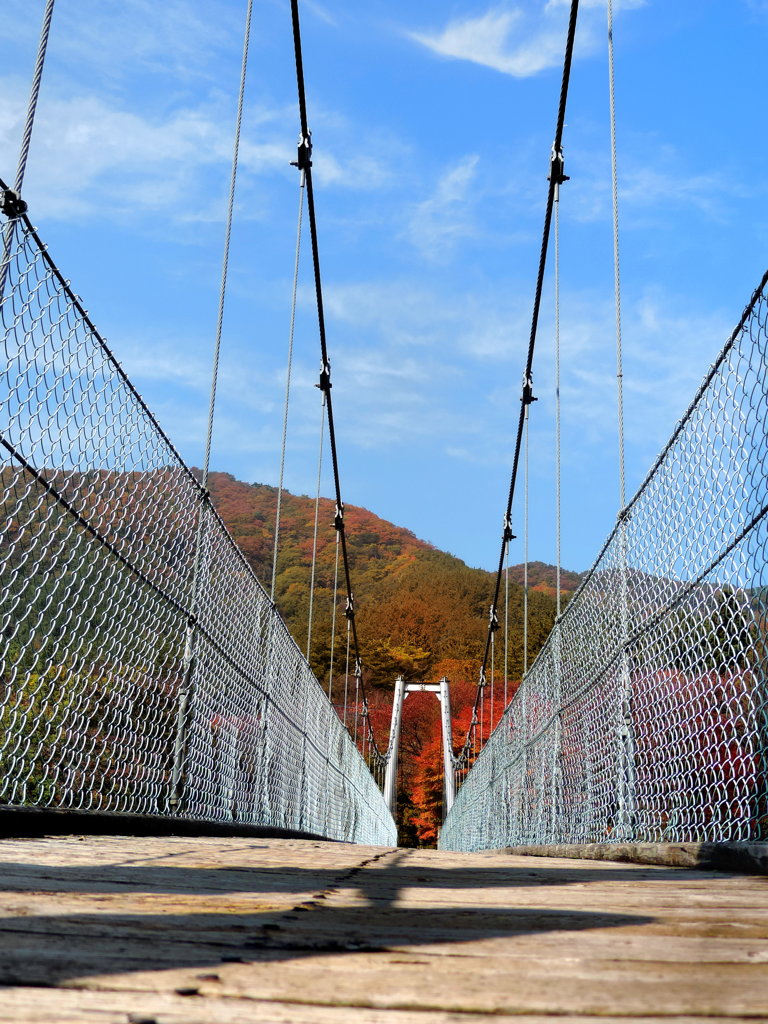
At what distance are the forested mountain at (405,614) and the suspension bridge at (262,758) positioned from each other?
55.9ft

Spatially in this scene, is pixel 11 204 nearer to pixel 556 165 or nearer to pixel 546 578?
pixel 556 165

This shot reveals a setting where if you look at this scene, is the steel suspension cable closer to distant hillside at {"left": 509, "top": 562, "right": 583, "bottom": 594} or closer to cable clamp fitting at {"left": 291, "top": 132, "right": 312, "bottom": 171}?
cable clamp fitting at {"left": 291, "top": 132, "right": 312, "bottom": 171}

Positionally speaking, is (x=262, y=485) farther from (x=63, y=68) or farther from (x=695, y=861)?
(x=695, y=861)

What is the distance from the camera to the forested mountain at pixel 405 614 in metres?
21.9

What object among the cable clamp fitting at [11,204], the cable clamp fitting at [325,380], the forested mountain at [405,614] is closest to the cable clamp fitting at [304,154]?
the cable clamp fitting at [325,380]

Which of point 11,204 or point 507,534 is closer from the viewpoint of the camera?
point 11,204

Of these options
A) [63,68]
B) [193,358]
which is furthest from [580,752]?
[193,358]

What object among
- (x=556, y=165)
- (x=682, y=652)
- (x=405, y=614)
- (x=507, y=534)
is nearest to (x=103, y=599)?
(x=682, y=652)

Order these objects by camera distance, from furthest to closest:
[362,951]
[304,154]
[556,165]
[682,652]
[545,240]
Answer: [545,240] < [304,154] < [556,165] < [682,652] < [362,951]

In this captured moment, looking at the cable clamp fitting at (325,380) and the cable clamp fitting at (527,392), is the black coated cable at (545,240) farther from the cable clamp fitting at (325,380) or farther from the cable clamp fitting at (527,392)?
the cable clamp fitting at (325,380)

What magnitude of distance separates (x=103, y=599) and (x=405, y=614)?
78.4 feet

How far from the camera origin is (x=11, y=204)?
4.97ft

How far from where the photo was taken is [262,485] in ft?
102

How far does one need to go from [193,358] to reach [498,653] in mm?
17087
